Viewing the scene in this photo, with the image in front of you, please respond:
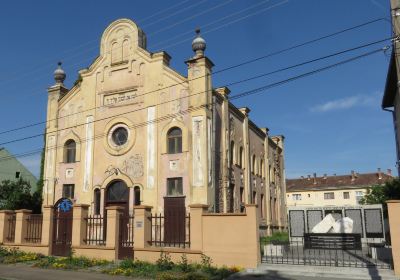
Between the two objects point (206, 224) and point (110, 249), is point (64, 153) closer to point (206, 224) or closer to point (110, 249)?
point (110, 249)

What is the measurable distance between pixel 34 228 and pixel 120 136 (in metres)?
6.80

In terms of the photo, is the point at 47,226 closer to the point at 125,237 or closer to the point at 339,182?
the point at 125,237

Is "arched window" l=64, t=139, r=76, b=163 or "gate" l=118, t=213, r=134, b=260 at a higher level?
"arched window" l=64, t=139, r=76, b=163

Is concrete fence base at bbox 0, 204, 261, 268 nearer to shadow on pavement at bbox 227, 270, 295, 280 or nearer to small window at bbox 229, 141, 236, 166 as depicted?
shadow on pavement at bbox 227, 270, 295, 280

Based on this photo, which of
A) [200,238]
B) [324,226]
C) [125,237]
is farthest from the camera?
[324,226]

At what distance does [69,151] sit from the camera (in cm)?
2512

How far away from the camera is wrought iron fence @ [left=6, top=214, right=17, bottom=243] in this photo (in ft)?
68.2

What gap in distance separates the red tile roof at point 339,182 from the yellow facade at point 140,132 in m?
50.0

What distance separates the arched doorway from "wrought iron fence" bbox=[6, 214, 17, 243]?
4730 millimetres

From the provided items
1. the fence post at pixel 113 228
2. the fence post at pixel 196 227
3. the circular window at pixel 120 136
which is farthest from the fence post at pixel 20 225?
the fence post at pixel 196 227

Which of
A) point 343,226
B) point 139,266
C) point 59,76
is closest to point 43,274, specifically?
point 139,266

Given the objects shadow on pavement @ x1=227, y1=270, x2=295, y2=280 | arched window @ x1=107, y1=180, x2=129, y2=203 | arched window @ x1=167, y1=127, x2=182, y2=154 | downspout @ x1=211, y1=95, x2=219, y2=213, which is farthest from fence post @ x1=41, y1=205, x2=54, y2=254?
shadow on pavement @ x1=227, y1=270, x2=295, y2=280

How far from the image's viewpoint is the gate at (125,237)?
675 inches

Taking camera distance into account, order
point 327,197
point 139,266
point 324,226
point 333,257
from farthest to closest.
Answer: point 327,197 < point 324,226 < point 333,257 < point 139,266
